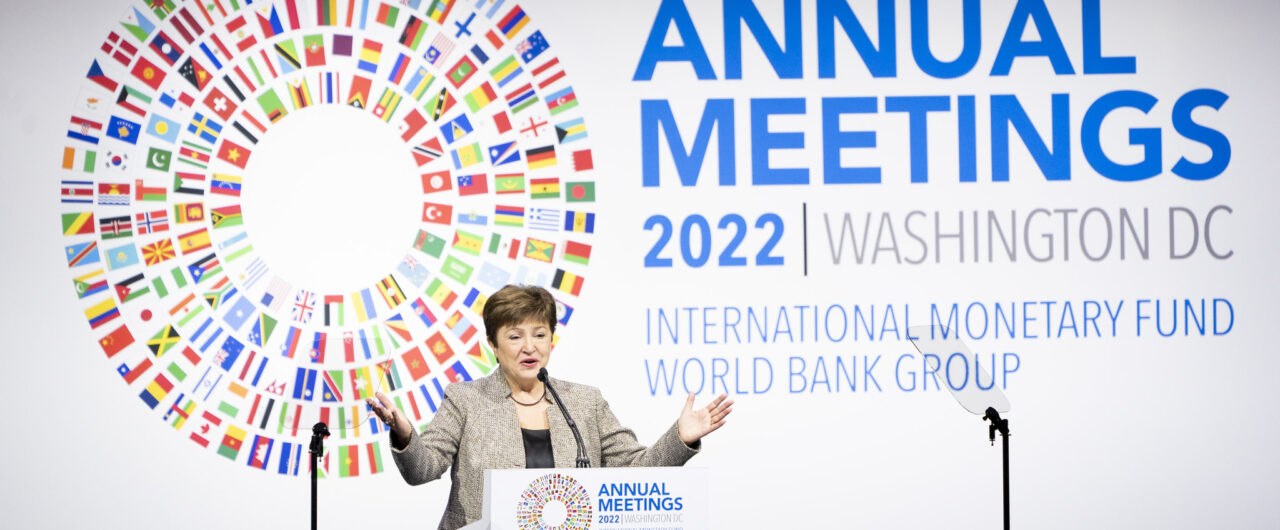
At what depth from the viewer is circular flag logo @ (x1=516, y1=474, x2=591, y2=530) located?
223cm

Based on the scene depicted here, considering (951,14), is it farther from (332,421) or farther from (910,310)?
(332,421)

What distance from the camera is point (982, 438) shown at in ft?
12.9

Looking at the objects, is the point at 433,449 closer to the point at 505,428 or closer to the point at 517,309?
the point at 505,428

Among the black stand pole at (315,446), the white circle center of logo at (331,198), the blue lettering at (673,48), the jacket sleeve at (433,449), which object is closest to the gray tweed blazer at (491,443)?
the jacket sleeve at (433,449)

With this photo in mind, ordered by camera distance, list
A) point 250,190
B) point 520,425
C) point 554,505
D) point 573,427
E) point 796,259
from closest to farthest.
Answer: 1. point 554,505
2. point 573,427
3. point 520,425
4. point 250,190
5. point 796,259

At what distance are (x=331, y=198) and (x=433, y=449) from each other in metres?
1.35

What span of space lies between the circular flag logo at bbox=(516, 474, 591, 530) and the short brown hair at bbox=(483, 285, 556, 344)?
0.68 m

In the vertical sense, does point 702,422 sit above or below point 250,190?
below

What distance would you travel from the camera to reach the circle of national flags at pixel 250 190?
12.2 ft

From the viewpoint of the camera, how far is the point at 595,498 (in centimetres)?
227

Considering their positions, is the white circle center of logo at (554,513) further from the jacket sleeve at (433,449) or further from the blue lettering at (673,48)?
the blue lettering at (673,48)

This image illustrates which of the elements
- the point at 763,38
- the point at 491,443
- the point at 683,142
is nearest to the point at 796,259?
the point at 683,142
